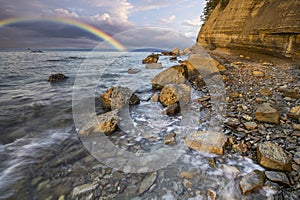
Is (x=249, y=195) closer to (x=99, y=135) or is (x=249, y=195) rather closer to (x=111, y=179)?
(x=111, y=179)

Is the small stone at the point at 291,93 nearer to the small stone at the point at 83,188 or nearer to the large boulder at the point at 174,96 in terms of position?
the large boulder at the point at 174,96

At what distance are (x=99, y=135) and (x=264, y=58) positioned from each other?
36.6 feet

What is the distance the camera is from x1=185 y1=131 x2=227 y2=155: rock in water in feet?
8.00

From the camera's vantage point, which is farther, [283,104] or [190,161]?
[283,104]

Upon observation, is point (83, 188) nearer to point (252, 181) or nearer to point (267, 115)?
point (252, 181)

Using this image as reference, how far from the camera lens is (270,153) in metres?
2.06

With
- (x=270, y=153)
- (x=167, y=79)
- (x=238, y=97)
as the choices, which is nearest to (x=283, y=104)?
(x=238, y=97)

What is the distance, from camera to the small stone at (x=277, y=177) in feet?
5.84

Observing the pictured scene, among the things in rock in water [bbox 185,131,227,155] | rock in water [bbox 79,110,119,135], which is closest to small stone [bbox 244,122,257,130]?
rock in water [bbox 185,131,227,155]

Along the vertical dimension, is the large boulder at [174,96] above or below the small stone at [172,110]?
above

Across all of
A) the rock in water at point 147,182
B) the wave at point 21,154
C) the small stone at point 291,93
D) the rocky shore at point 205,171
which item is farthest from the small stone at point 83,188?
the small stone at point 291,93

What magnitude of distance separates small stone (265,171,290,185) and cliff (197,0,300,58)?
810 centimetres

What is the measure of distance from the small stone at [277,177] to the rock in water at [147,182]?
4.93 feet

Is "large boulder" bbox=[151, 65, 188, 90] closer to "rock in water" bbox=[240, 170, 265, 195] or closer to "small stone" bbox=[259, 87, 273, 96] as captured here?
"small stone" bbox=[259, 87, 273, 96]
